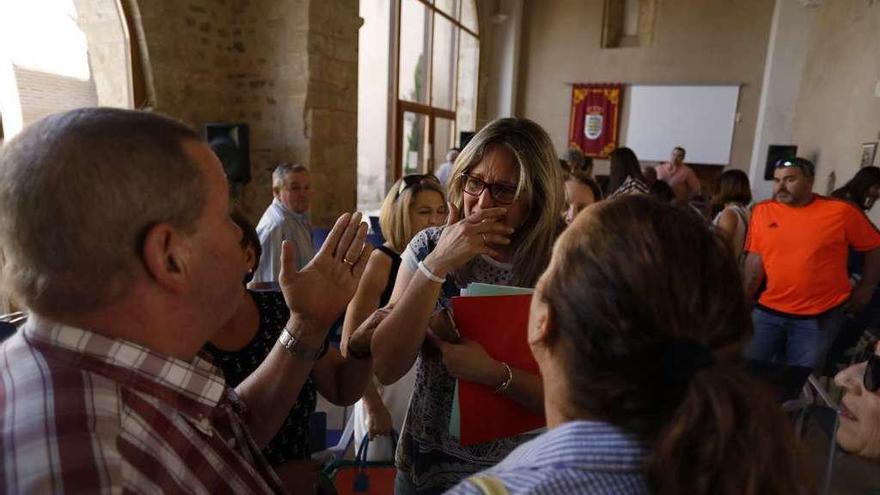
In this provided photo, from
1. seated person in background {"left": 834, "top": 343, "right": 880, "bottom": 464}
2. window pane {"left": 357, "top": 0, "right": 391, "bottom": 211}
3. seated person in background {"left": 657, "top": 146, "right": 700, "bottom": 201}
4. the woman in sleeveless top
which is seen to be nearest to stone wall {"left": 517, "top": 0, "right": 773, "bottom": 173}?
seated person in background {"left": 657, "top": 146, "right": 700, "bottom": 201}

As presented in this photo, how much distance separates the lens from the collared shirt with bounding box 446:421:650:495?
0.57 meters

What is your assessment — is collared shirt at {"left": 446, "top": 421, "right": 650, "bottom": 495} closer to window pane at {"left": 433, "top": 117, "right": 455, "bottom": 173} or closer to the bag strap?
the bag strap

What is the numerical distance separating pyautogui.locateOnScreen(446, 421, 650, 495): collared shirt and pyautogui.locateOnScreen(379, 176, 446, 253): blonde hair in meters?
1.78

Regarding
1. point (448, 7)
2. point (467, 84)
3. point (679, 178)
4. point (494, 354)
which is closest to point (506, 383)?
point (494, 354)

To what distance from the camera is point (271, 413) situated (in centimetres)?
114

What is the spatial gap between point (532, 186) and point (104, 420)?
3.26 ft

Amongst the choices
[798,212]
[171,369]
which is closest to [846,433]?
[171,369]

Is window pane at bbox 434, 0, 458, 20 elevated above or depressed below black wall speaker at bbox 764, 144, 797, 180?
above

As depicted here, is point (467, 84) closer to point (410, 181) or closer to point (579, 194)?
point (579, 194)

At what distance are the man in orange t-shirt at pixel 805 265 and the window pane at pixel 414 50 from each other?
20.7 feet

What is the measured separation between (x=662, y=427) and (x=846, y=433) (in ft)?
3.96

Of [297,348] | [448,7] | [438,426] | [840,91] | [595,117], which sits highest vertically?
[448,7]

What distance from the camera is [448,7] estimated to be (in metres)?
10.1

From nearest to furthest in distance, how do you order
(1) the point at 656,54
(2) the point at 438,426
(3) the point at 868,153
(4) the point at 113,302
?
(4) the point at 113,302 < (2) the point at 438,426 < (3) the point at 868,153 < (1) the point at 656,54
